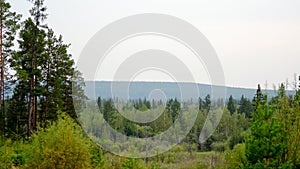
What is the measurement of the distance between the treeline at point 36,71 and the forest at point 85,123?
0.06 metres

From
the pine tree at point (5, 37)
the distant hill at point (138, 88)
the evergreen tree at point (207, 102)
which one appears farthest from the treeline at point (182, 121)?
the pine tree at point (5, 37)

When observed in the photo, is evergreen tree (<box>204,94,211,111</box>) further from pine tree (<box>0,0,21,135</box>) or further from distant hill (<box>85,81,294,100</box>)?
pine tree (<box>0,0,21,135</box>)

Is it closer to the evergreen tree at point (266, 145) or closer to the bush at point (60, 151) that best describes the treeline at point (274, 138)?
the evergreen tree at point (266, 145)

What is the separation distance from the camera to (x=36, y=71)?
33.2 m

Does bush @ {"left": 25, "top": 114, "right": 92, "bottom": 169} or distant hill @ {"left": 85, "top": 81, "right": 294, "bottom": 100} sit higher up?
distant hill @ {"left": 85, "top": 81, "right": 294, "bottom": 100}

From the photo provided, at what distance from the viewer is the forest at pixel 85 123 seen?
67.8ft

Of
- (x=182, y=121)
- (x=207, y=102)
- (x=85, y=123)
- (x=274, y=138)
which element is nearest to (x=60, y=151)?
(x=274, y=138)

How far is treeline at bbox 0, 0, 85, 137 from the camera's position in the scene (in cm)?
2967

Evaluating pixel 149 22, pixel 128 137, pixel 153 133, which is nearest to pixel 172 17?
pixel 149 22

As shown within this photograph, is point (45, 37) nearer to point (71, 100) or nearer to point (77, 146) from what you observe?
point (71, 100)

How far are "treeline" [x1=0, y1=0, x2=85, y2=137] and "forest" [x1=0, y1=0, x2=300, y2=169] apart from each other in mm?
62

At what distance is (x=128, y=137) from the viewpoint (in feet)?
186

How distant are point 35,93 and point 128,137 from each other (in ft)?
79.9

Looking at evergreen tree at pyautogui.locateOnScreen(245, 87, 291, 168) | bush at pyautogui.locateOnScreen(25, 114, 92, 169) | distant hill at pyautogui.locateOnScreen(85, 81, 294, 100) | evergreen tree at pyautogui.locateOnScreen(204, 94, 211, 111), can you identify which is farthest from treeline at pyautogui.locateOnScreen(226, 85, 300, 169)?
evergreen tree at pyautogui.locateOnScreen(204, 94, 211, 111)
